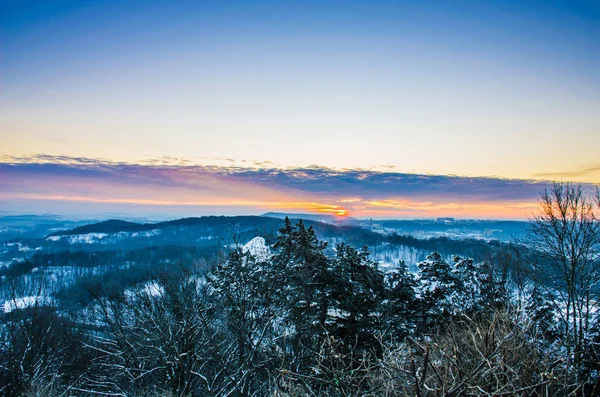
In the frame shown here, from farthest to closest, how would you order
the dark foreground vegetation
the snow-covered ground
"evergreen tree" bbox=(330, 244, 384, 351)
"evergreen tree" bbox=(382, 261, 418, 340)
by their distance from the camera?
the snow-covered ground → "evergreen tree" bbox=(382, 261, 418, 340) → "evergreen tree" bbox=(330, 244, 384, 351) → the dark foreground vegetation

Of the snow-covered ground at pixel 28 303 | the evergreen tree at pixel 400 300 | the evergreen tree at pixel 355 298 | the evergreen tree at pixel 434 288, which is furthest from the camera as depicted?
the evergreen tree at pixel 434 288

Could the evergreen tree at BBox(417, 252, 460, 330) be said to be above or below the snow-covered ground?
above

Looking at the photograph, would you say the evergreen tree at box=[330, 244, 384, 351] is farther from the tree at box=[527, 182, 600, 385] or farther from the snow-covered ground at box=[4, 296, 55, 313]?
the snow-covered ground at box=[4, 296, 55, 313]

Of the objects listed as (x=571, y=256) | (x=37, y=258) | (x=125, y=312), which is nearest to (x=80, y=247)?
(x=37, y=258)

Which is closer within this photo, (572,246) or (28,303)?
(572,246)

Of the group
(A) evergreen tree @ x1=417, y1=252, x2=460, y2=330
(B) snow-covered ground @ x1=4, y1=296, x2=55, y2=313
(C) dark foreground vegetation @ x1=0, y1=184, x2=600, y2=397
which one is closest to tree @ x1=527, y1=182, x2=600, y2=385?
(C) dark foreground vegetation @ x1=0, y1=184, x2=600, y2=397

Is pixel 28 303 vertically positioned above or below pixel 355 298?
below

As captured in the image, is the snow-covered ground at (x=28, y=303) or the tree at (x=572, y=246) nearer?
the tree at (x=572, y=246)

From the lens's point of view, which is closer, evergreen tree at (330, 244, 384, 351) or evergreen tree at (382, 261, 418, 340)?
evergreen tree at (330, 244, 384, 351)

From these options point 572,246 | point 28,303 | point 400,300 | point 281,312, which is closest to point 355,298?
point 400,300

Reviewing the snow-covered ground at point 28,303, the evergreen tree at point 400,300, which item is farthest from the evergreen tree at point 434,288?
the snow-covered ground at point 28,303

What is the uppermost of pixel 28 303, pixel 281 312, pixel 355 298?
pixel 281 312

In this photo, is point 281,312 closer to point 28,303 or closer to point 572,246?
point 572,246

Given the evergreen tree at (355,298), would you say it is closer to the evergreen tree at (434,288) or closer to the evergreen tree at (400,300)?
the evergreen tree at (400,300)
